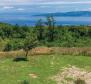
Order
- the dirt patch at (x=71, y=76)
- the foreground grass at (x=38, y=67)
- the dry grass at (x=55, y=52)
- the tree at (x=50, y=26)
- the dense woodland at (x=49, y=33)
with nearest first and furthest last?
Answer: 1. the foreground grass at (x=38, y=67)
2. the dirt patch at (x=71, y=76)
3. the dry grass at (x=55, y=52)
4. the dense woodland at (x=49, y=33)
5. the tree at (x=50, y=26)

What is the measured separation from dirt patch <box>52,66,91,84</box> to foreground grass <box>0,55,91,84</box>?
1.11 metres

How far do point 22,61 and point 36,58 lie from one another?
3211 mm

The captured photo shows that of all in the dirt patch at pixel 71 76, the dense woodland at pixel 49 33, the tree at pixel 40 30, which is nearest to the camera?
the dirt patch at pixel 71 76

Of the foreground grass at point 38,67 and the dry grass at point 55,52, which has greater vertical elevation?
the dry grass at point 55,52

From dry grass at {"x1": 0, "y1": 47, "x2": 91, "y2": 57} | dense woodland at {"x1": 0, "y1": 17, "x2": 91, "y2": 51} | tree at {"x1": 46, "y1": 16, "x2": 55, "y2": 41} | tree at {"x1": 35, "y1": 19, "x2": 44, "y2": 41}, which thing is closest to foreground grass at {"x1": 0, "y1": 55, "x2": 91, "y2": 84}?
dry grass at {"x1": 0, "y1": 47, "x2": 91, "y2": 57}

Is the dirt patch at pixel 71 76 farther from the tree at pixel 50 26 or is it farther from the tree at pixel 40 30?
the tree at pixel 50 26

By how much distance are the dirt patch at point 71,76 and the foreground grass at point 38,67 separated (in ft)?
3.65

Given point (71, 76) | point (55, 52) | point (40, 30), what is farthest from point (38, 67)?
point (40, 30)

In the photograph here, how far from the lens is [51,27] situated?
122 meters

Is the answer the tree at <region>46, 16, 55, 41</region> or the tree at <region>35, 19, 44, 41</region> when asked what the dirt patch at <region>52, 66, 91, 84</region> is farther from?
the tree at <region>46, 16, 55, 41</region>

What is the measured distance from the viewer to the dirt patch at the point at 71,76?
1950 inches

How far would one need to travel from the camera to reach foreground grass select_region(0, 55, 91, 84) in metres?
48.4

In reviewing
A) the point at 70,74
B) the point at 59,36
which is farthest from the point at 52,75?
the point at 59,36

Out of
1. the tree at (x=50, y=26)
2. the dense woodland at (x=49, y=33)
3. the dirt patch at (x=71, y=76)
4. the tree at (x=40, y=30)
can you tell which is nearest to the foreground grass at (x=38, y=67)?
the dirt patch at (x=71, y=76)
